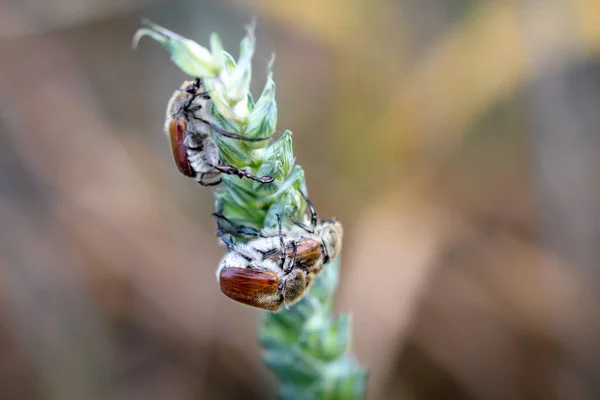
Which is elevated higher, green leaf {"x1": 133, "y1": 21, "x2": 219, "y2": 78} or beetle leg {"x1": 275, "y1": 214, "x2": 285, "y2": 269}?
green leaf {"x1": 133, "y1": 21, "x2": 219, "y2": 78}

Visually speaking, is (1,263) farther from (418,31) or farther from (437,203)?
(418,31)

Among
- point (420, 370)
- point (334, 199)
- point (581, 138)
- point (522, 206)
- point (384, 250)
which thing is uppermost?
point (581, 138)

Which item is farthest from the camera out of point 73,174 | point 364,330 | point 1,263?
point 73,174

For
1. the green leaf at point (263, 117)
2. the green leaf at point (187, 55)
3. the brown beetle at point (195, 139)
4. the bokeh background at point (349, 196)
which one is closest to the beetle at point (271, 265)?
the brown beetle at point (195, 139)

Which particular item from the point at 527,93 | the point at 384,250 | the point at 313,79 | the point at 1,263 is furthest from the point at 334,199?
the point at 1,263

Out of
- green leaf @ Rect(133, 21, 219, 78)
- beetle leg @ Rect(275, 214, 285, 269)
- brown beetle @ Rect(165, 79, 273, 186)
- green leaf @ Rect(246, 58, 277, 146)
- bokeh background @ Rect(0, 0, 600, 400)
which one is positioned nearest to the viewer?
green leaf @ Rect(133, 21, 219, 78)

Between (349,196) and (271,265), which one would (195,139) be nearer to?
(271,265)

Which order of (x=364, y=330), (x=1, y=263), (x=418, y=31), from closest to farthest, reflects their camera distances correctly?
(x=364, y=330) < (x=1, y=263) < (x=418, y=31)

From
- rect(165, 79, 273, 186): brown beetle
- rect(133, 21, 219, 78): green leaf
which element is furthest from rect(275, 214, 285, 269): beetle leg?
rect(133, 21, 219, 78): green leaf

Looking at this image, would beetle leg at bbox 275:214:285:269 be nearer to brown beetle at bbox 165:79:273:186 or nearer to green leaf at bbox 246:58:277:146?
brown beetle at bbox 165:79:273:186
